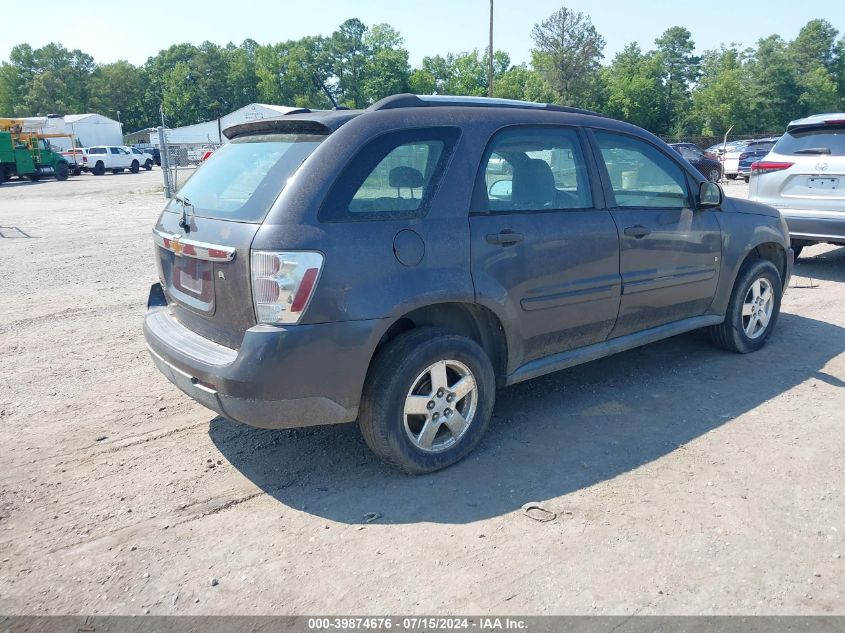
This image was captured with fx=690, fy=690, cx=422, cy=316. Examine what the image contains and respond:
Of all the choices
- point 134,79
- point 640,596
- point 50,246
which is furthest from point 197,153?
point 134,79

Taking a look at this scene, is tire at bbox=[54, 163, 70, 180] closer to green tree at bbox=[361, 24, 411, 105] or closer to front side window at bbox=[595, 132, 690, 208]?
front side window at bbox=[595, 132, 690, 208]

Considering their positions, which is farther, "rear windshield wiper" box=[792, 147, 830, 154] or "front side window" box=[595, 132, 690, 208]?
"rear windshield wiper" box=[792, 147, 830, 154]

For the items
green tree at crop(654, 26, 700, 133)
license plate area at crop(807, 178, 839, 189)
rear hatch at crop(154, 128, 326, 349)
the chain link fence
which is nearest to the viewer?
rear hatch at crop(154, 128, 326, 349)

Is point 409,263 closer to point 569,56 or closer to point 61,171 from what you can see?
point 61,171

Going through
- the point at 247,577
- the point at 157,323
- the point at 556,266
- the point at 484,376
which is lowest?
the point at 247,577

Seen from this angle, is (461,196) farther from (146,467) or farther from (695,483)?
(146,467)

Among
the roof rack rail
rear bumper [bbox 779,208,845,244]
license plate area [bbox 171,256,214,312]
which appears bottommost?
rear bumper [bbox 779,208,845,244]

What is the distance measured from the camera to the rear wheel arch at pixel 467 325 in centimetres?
365

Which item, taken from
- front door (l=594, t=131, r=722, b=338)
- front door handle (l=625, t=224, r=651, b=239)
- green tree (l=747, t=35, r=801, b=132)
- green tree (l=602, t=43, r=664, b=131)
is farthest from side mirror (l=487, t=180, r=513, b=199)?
green tree (l=747, t=35, r=801, b=132)

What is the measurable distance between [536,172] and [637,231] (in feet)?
2.77

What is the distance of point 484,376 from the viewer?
376cm

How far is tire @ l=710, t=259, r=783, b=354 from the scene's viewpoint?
5.34 metres

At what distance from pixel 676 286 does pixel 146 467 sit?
357 cm

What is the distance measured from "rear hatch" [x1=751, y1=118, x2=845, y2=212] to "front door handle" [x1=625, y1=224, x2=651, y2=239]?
186 inches
